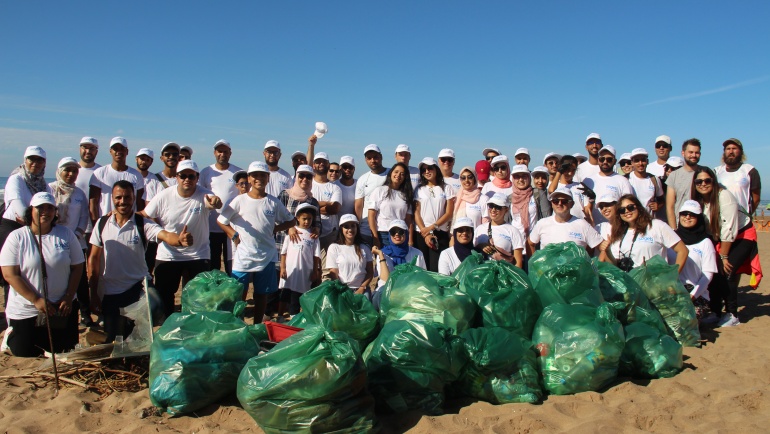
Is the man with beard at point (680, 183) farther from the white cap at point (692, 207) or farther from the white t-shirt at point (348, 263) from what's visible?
the white t-shirt at point (348, 263)

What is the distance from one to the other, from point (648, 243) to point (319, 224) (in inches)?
124

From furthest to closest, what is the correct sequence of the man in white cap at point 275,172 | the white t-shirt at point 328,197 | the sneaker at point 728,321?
1. the man in white cap at point 275,172
2. the white t-shirt at point 328,197
3. the sneaker at point 728,321

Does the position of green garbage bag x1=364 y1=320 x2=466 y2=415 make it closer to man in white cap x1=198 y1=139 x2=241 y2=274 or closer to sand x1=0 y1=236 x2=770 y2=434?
sand x1=0 y1=236 x2=770 y2=434

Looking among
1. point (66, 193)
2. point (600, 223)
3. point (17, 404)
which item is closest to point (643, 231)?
point (600, 223)

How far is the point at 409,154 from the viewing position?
7043 mm

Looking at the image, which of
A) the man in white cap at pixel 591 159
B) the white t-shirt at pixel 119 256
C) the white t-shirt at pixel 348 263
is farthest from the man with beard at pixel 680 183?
the white t-shirt at pixel 119 256

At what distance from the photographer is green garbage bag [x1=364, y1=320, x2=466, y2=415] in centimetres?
333

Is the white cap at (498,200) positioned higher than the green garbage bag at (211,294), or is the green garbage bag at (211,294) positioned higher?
the white cap at (498,200)

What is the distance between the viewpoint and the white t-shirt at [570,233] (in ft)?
17.5

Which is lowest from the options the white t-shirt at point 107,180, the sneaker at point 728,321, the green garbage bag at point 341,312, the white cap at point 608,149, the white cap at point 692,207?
the sneaker at point 728,321

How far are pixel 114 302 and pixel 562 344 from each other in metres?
3.59

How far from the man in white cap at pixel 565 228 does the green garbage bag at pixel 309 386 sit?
2945 millimetres

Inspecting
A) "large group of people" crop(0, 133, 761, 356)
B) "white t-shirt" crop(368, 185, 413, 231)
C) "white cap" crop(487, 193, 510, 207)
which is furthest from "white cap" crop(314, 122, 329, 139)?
"white cap" crop(487, 193, 510, 207)

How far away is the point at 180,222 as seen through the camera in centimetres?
516
